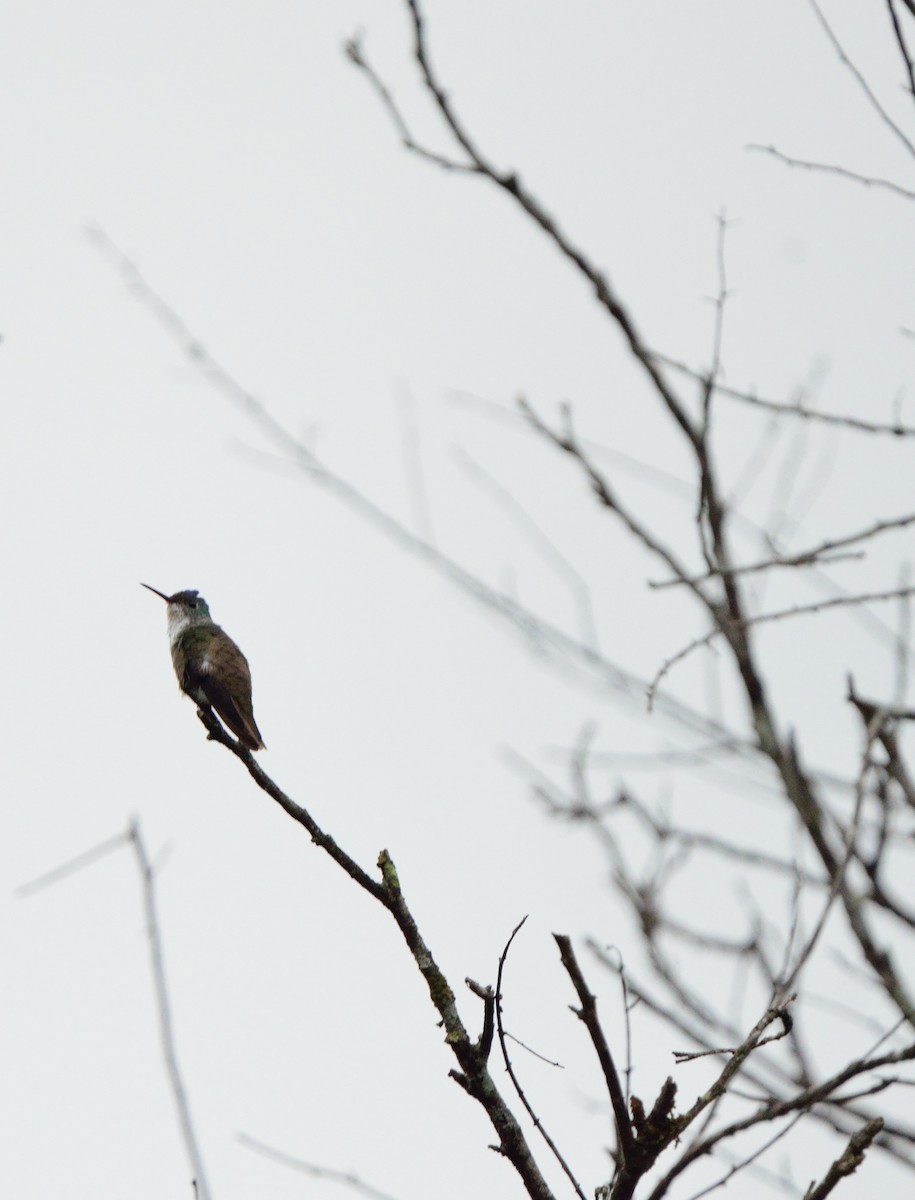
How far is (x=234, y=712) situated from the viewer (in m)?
4.16

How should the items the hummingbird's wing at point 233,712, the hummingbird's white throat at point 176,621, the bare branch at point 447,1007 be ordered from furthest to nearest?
the hummingbird's white throat at point 176,621
the hummingbird's wing at point 233,712
the bare branch at point 447,1007

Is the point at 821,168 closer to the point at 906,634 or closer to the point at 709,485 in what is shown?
the point at 709,485

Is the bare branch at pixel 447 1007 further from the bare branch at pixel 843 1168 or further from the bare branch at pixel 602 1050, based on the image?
the bare branch at pixel 843 1168

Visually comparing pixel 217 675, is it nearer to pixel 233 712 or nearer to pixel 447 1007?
pixel 233 712

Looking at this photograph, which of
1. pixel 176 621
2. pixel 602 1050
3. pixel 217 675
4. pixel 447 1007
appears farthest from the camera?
pixel 176 621

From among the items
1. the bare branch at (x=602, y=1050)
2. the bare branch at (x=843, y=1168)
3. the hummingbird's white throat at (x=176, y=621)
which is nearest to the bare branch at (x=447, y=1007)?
the bare branch at (x=602, y=1050)

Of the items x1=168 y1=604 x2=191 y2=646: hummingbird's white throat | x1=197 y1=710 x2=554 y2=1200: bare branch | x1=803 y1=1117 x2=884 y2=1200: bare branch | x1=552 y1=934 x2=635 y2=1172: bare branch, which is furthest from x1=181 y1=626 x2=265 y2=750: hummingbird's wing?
x1=803 y1=1117 x2=884 y2=1200: bare branch

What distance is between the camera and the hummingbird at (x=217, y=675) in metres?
4.16

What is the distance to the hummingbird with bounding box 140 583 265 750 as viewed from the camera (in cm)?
416

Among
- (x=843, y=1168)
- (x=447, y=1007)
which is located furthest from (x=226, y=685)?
(x=843, y=1168)

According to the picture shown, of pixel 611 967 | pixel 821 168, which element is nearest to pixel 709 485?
pixel 821 168

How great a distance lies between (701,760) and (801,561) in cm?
112

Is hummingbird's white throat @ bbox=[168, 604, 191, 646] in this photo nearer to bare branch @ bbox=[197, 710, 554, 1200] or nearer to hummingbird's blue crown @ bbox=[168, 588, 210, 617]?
hummingbird's blue crown @ bbox=[168, 588, 210, 617]

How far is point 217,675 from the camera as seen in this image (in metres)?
4.27
